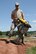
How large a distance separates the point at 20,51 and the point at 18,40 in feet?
7.53

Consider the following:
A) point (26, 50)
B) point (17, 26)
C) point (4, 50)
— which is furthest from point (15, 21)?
point (4, 50)

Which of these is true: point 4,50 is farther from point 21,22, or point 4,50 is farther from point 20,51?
point 21,22

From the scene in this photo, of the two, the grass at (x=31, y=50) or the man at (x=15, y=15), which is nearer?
the grass at (x=31, y=50)

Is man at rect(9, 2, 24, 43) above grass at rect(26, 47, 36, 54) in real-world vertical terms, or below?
above

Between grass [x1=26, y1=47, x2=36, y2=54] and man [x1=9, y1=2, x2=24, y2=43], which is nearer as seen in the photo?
grass [x1=26, y1=47, x2=36, y2=54]

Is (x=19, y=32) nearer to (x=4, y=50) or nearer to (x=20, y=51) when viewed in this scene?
(x=20, y=51)

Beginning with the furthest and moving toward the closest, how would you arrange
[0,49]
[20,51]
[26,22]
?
[26,22] < [20,51] < [0,49]

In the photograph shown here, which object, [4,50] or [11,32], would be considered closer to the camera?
[4,50]

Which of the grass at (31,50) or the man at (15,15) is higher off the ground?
the man at (15,15)

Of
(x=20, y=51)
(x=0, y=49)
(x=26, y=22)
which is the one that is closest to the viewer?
(x=0, y=49)

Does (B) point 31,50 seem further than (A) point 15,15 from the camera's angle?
No

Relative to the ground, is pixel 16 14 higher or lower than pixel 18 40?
higher

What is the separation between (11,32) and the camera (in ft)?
45.5

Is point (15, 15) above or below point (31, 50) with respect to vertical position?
above
